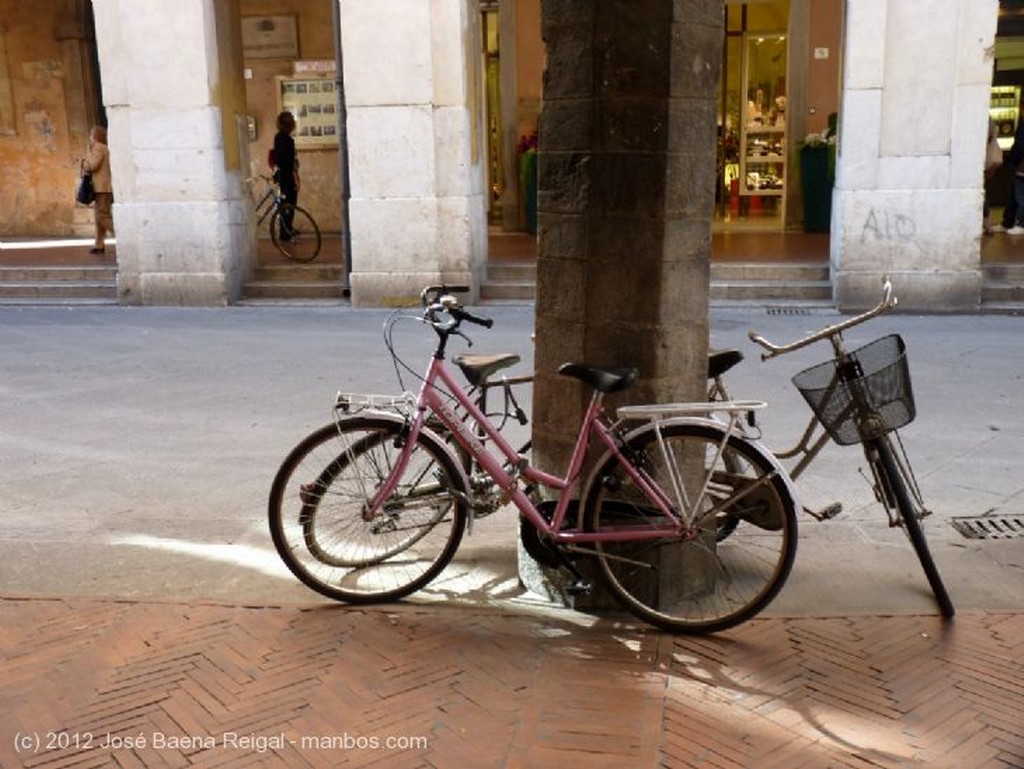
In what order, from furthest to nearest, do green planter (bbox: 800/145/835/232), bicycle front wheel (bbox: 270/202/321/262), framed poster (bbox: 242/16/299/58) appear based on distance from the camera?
framed poster (bbox: 242/16/299/58)
green planter (bbox: 800/145/835/232)
bicycle front wheel (bbox: 270/202/321/262)

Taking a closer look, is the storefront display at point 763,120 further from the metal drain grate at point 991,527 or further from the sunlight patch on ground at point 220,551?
the sunlight patch on ground at point 220,551

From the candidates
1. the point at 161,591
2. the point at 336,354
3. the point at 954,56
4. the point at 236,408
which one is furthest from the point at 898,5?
the point at 161,591

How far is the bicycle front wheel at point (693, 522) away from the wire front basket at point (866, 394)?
1.55 feet

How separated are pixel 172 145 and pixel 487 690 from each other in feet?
31.8

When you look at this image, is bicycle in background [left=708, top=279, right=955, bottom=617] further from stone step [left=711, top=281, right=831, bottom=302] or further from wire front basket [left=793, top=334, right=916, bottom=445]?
stone step [left=711, top=281, right=831, bottom=302]

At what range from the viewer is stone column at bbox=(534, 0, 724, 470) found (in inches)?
152

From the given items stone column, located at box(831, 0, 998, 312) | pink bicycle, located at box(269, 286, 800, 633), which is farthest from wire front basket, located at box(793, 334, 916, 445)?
stone column, located at box(831, 0, 998, 312)

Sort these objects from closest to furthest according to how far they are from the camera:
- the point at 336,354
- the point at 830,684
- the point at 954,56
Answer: the point at 830,684 → the point at 336,354 → the point at 954,56

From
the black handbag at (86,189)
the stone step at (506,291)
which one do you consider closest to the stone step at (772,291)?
the stone step at (506,291)

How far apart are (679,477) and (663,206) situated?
100 centimetres

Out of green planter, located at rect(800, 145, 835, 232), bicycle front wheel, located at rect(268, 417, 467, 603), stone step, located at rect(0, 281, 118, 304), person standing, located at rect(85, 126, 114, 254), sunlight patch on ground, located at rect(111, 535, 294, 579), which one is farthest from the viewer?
green planter, located at rect(800, 145, 835, 232)

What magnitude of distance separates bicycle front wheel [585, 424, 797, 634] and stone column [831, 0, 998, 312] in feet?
24.3

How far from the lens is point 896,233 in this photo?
10.8m

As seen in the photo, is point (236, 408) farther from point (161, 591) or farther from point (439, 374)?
point (439, 374)
